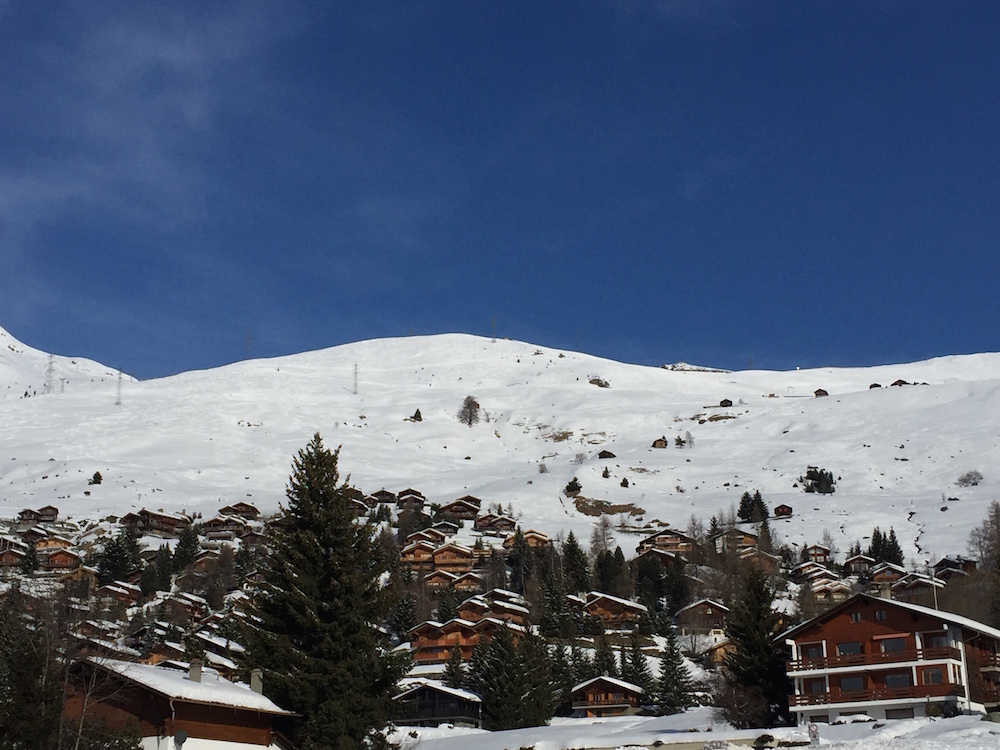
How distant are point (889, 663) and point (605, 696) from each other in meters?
22.3

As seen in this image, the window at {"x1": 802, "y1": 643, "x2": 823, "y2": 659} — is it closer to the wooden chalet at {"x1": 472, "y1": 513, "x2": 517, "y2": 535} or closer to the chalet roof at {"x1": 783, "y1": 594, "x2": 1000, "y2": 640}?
the chalet roof at {"x1": 783, "y1": 594, "x2": 1000, "y2": 640}

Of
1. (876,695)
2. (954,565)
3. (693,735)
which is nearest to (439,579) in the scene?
(954,565)

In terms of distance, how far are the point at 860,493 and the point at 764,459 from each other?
18.8 m

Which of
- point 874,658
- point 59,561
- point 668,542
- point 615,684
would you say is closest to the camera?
point 874,658

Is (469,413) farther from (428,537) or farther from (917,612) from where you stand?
(917,612)

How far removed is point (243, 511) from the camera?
119562 mm

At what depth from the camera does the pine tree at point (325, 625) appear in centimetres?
3102

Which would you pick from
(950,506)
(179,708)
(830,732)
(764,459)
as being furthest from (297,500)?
(764,459)

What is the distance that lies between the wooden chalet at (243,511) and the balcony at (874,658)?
77.3m

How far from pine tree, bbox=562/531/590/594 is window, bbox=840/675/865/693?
146ft

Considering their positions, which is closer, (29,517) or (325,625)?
(325,625)

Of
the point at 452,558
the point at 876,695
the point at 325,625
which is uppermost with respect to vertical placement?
the point at 452,558

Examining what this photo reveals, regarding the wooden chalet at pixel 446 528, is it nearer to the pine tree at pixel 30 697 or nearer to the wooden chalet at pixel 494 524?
the wooden chalet at pixel 494 524

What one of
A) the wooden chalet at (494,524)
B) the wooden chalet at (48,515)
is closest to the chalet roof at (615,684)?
the wooden chalet at (494,524)
